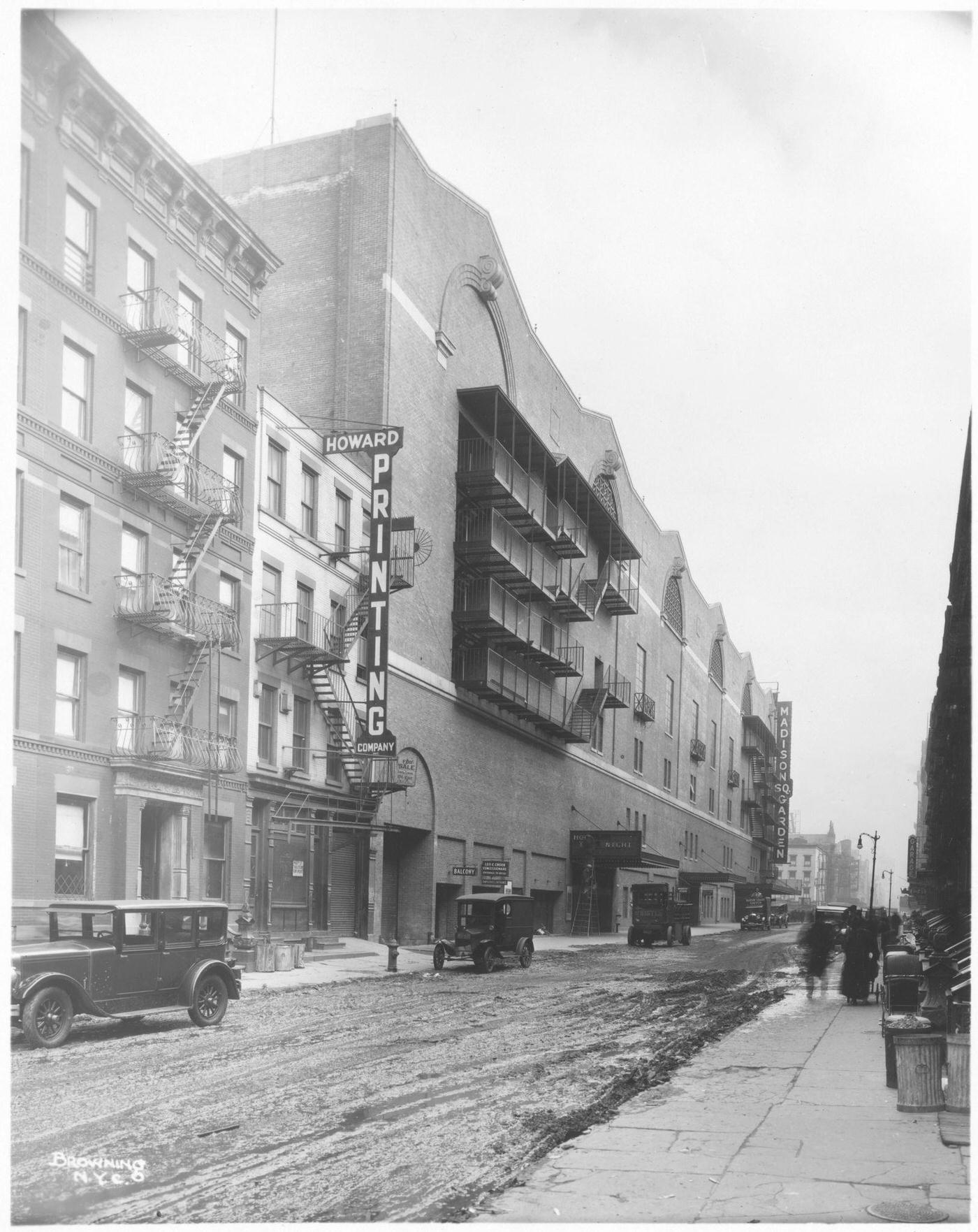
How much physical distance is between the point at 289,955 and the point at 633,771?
163 ft

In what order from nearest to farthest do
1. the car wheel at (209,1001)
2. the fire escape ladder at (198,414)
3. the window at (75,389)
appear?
the window at (75,389)
the fire escape ladder at (198,414)
the car wheel at (209,1001)

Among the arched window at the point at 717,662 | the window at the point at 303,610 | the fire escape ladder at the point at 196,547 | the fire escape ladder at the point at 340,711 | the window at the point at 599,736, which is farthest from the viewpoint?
the arched window at the point at 717,662

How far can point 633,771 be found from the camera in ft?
228

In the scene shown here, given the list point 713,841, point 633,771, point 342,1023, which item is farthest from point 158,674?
point 713,841

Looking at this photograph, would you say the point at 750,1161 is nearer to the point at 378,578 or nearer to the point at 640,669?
the point at 378,578

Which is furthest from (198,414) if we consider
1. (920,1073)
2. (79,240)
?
(920,1073)

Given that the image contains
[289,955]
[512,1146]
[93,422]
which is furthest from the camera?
[289,955]

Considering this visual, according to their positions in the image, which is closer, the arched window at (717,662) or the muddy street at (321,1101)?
the muddy street at (321,1101)

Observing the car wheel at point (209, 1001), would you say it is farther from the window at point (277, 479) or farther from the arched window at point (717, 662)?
the arched window at point (717, 662)

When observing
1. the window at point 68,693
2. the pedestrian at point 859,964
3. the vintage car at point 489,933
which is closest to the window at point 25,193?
the window at point 68,693

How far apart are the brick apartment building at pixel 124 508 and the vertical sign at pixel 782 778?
99.1m

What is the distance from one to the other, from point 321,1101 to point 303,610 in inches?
378

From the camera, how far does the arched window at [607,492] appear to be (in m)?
62.3

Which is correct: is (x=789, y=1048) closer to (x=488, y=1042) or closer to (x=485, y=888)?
(x=488, y=1042)
